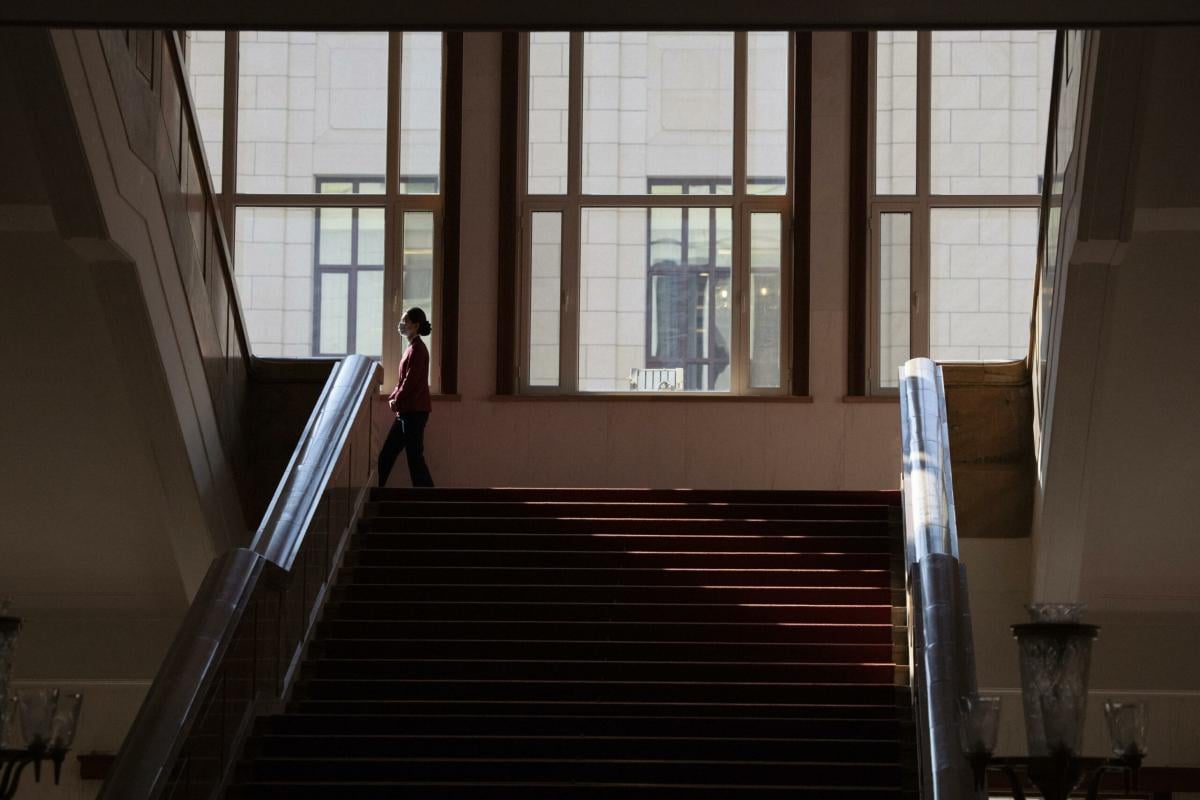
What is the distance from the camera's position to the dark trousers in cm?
1246

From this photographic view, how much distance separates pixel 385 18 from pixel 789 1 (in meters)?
1.41

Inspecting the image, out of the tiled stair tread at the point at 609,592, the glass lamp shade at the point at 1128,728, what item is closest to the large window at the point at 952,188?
the tiled stair tread at the point at 609,592

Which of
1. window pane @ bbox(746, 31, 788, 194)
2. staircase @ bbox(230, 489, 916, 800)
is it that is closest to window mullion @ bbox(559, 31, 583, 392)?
window pane @ bbox(746, 31, 788, 194)

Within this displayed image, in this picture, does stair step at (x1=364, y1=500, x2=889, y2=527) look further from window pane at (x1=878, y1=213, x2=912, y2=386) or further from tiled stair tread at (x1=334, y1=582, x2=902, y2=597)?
window pane at (x1=878, y1=213, x2=912, y2=386)

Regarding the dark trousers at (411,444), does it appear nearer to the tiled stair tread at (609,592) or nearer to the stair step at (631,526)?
the stair step at (631,526)

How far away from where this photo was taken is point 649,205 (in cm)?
1498

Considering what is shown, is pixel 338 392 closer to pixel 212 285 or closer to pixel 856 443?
pixel 212 285

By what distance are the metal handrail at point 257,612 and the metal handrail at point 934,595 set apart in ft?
10.9

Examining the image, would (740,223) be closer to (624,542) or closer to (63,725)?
(624,542)

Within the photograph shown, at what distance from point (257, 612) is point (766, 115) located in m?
7.70

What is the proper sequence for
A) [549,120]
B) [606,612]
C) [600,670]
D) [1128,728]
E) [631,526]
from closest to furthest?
[1128,728] < [600,670] < [606,612] < [631,526] < [549,120]

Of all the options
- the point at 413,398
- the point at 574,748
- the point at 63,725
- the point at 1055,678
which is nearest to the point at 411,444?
the point at 413,398

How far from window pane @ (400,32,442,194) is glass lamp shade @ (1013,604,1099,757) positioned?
949 centimetres

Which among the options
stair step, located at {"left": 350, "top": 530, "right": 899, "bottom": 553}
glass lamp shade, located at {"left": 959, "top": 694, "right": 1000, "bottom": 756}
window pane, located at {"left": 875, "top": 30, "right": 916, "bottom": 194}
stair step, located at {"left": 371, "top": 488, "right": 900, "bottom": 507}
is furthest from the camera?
window pane, located at {"left": 875, "top": 30, "right": 916, "bottom": 194}
